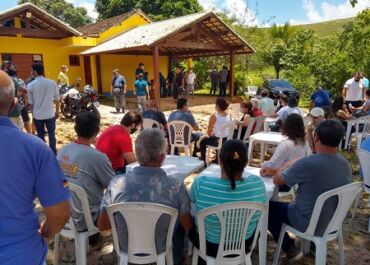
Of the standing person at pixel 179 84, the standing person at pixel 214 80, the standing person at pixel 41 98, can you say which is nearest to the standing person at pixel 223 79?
the standing person at pixel 214 80

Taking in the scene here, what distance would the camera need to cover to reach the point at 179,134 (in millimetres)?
5766

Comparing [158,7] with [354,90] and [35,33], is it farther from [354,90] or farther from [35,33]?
[354,90]

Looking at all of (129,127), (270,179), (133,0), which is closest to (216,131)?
(129,127)

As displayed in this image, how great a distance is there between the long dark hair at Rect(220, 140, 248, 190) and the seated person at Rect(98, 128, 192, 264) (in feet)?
1.12

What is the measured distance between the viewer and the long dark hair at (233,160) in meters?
2.27

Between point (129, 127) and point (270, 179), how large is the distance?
1.78 meters

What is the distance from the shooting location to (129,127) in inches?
153

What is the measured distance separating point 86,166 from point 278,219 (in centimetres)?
175

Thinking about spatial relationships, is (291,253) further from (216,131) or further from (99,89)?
(99,89)

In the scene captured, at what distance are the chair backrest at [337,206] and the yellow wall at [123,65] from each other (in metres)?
16.0

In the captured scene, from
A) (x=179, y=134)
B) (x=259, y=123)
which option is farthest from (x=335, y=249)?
(x=259, y=123)

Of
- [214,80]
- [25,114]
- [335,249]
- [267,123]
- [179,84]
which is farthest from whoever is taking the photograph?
[214,80]

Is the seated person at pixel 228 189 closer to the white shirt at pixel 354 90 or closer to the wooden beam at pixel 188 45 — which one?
the white shirt at pixel 354 90

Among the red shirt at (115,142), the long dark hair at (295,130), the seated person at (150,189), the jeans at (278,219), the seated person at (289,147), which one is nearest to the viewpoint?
the seated person at (150,189)
